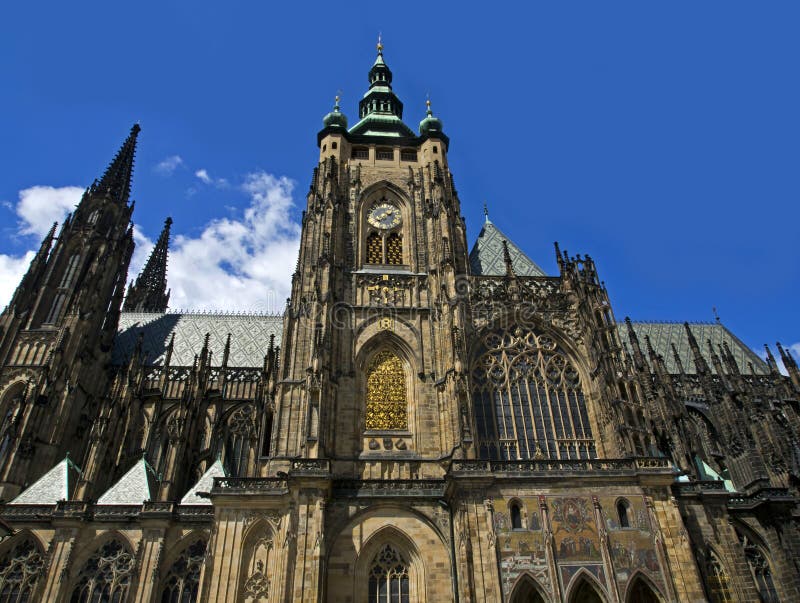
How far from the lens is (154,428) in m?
30.1

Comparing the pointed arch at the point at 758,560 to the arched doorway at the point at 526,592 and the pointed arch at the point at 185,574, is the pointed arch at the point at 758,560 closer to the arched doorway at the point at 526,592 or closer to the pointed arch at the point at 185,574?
the arched doorway at the point at 526,592

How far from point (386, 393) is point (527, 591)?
9214 mm

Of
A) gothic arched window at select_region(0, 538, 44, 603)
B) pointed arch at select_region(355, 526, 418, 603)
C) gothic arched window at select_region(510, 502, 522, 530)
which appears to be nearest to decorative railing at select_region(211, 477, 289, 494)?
pointed arch at select_region(355, 526, 418, 603)

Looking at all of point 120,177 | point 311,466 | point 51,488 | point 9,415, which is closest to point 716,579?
point 311,466

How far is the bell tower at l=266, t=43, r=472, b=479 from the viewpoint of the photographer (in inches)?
863

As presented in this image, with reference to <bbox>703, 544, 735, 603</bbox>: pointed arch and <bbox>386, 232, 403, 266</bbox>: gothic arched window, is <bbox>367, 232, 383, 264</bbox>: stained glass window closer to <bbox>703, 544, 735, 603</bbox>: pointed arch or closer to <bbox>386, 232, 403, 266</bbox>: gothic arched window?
<bbox>386, 232, 403, 266</bbox>: gothic arched window

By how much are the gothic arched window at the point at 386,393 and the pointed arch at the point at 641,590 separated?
957 cm

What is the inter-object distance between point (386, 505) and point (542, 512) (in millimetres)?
5399

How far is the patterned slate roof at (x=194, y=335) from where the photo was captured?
118ft

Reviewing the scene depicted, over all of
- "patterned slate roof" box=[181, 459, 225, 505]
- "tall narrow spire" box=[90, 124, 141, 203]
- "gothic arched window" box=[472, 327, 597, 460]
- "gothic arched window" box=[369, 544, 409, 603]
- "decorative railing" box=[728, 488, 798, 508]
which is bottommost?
"gothic arched window" box=[369, 544, 409, 603]

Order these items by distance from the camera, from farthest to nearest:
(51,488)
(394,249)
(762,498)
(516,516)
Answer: (394,249), (51,488), (762,498), (516,516)

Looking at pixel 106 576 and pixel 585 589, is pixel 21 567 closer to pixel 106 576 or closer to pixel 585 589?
pixel 106 576

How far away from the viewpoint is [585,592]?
725 inches

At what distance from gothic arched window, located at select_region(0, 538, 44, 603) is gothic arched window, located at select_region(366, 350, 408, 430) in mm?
14241
